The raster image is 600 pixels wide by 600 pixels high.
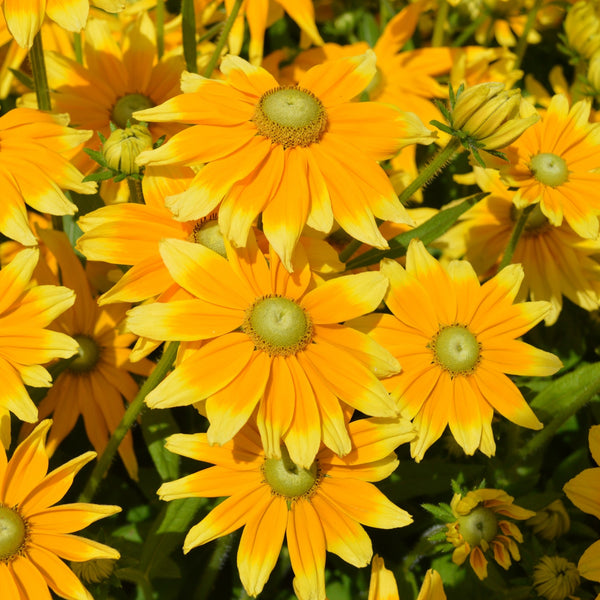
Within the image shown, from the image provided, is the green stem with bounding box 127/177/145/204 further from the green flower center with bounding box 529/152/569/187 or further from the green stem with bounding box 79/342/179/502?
the green flower center with bounding box 529/152/569/187

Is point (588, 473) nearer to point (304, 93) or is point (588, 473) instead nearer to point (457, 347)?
point (457, 347)

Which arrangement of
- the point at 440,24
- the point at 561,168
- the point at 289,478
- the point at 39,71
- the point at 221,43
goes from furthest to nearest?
1. the point at 440,24
2. the point at 221,43
3. the point at 561,168
4. the point at 39,71
5. the point at 289,478

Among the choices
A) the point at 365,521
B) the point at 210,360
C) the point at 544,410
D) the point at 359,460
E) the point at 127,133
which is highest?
the point at 127,133

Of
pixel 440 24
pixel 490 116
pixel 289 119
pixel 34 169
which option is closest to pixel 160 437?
pixel 34 169

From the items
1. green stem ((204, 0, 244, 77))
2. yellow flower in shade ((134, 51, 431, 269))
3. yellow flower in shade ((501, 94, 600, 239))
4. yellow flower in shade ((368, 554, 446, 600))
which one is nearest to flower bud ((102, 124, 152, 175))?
yellow flower in shade ((134, 51, 431, 269))

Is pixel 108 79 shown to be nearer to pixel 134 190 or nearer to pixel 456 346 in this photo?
pixel 134 190

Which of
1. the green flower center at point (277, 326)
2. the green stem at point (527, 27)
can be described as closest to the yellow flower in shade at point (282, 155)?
the green flower center at point (277, 326)

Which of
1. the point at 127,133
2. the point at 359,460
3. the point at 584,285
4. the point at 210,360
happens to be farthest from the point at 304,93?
the point at 584,285

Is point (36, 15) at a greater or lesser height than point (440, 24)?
greater
